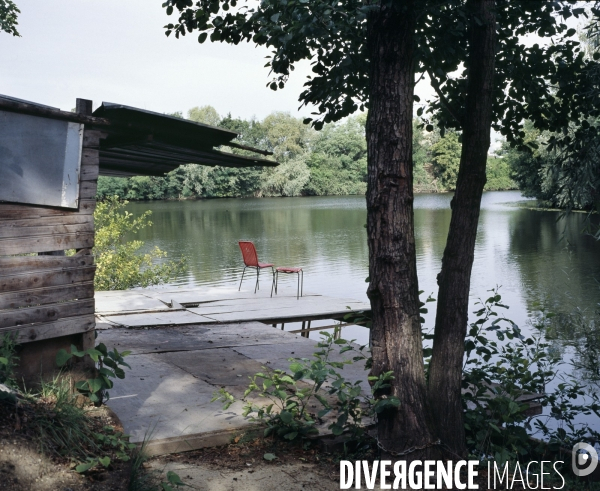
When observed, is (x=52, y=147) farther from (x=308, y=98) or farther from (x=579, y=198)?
(x=579, y=198)

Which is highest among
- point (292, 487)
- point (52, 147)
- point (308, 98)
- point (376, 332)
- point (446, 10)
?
point (446, 10)

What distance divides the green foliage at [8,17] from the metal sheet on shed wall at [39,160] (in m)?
11.7

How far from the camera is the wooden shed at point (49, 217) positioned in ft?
14.3

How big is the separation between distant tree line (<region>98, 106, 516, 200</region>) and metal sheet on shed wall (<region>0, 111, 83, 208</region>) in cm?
6114

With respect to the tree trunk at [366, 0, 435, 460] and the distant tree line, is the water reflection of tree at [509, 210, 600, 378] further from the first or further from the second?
the distant tree line

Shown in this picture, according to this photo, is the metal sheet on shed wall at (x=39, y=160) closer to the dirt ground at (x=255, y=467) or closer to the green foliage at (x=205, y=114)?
the dirt ground at (x=255, y=467)

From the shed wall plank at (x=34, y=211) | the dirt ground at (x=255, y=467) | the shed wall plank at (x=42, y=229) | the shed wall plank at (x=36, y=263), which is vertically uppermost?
the shed wall plank at (x=34, y=211)

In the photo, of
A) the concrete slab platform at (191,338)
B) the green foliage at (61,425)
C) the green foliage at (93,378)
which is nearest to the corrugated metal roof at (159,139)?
the green foliage at (93,378)

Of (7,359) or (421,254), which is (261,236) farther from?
(7,359)

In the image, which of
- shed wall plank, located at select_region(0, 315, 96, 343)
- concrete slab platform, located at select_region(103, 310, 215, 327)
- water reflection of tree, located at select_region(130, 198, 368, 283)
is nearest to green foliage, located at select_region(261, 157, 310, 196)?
water reflection of tree, located at select_region(130, 198, 368, 283)

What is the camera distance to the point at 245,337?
809 centimetres

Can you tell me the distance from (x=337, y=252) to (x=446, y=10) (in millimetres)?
20110

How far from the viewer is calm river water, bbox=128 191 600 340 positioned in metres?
16.8

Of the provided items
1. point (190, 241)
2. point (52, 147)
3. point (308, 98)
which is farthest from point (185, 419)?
point (190, 241)
